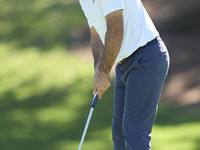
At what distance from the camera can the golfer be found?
2.45m

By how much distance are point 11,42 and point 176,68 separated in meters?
2.63

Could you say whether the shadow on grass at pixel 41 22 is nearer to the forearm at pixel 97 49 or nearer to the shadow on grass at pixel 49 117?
the shadow on grass at pixel 49 117

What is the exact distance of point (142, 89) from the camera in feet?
8.19

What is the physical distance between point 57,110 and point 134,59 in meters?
2.36

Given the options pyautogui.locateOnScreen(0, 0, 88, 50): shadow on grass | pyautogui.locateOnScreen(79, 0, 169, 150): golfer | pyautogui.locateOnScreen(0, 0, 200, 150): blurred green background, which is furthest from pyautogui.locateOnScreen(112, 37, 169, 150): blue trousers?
pyautogui.locateOnScreen(0, 0, 88, 50): shadow on grass

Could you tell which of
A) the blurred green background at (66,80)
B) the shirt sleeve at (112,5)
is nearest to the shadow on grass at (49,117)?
the blurred green background at (66,80)

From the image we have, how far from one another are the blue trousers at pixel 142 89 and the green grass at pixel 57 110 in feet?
4.25

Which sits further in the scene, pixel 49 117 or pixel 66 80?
pixel 66 80

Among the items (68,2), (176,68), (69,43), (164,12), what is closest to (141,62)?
(176,68)

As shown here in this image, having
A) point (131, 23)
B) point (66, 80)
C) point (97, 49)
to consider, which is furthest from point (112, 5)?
point (66, 80)

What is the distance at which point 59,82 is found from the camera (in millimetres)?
5398

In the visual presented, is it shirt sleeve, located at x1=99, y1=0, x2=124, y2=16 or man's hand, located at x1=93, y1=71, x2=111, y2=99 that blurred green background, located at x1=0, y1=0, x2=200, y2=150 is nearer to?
man's hand, located at x1=93, y1=71, x2=111, y2=99

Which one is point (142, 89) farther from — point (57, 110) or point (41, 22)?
point (41, 22)

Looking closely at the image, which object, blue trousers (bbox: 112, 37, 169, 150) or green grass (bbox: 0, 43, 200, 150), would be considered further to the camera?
green grass (bbox: 0, 43, 200, 150)
